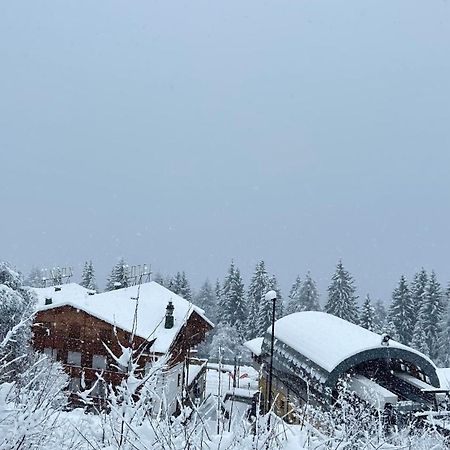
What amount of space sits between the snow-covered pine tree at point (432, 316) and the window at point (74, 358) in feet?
123

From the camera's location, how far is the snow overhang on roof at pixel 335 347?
2281cm

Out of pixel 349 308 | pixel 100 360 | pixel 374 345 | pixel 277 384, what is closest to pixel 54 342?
pixel 100 360

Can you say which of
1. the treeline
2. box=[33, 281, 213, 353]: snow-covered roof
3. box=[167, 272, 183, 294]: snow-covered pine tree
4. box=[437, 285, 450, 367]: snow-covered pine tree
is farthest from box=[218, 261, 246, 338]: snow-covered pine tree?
box=[33, 281, 213, 353]: snow-covered roof

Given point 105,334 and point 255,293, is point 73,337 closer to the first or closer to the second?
point 105,334

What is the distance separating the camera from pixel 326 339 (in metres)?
26.1

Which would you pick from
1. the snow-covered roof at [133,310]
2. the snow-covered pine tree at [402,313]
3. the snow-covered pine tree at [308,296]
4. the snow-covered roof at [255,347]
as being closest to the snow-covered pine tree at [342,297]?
the snow-covered pine tree at [308,296]

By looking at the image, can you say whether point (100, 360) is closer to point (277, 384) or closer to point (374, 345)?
point (277, 384)

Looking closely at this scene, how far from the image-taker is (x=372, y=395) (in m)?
20.8

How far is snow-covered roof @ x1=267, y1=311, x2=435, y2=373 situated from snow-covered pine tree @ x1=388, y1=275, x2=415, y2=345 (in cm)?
2517

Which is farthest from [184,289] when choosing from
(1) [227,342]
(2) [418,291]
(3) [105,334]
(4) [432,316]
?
(3) [105,334]

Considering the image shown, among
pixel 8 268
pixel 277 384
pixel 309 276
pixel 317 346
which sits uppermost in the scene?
pixel 309 276

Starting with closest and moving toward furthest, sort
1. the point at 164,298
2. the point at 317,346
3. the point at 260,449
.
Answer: the point at 260,449, the point at 317,346, the point at 164,298

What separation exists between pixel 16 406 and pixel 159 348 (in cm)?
1991

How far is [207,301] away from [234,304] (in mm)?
10604
